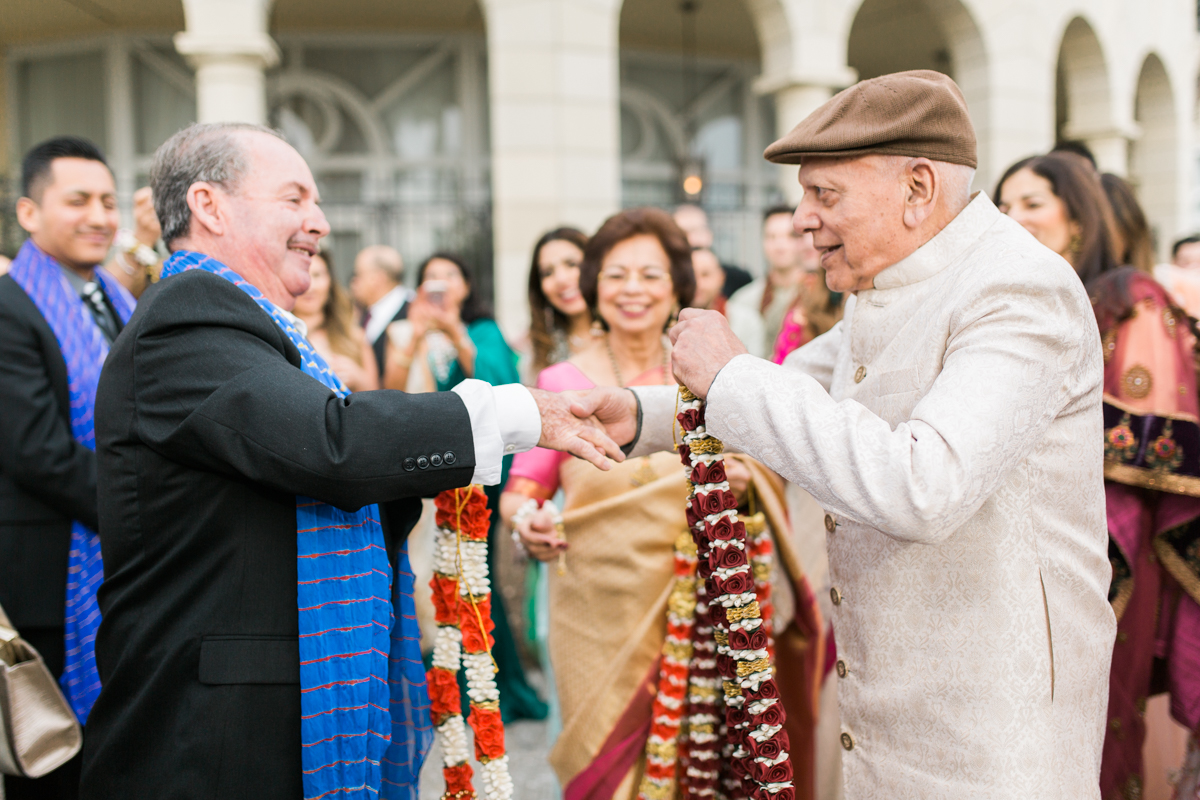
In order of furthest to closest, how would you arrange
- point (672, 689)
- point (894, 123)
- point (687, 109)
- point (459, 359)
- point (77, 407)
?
point (687, 109)
point (459, 359)
point (77, 407)
point (672, 689)
point (894, 123)

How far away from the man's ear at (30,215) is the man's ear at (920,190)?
321 cm

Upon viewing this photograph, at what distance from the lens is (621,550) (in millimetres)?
3070

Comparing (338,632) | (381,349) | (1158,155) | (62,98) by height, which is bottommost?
(338,632)

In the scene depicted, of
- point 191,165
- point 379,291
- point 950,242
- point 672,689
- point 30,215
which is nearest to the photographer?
point 950,242

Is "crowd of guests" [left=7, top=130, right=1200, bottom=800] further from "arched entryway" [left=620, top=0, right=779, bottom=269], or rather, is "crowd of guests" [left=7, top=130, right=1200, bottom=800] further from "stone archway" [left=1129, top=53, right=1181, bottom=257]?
"stone archway" [left=1129, top=53, right=1181, bottom=257]

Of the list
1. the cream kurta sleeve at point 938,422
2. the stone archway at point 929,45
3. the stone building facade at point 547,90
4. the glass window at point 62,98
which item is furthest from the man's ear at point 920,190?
the glass window at point 62,98

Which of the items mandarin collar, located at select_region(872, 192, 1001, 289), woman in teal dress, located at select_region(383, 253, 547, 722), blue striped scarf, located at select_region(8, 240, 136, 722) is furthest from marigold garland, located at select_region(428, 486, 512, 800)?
woman in teal dress, located at select_region(383, 253, 547, 722)

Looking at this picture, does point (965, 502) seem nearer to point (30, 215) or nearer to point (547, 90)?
point (30, 215)

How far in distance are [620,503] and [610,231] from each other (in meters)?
1.04

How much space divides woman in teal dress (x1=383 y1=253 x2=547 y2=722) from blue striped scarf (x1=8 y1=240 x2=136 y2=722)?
5.89 ft

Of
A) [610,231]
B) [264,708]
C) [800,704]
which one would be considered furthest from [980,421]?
[610,231]

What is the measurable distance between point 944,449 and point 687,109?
51.2 ft

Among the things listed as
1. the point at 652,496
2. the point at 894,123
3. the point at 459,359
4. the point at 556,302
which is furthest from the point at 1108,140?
the point at 894,123

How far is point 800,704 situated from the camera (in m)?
3.14
